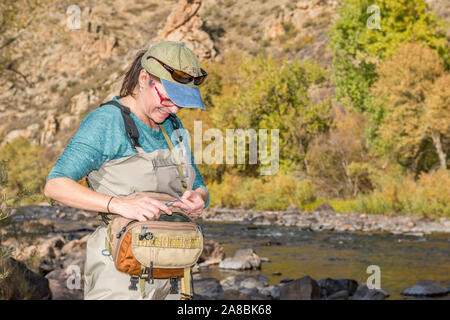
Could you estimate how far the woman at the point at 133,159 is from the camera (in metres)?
1.95

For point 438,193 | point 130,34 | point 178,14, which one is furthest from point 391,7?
point 130,34

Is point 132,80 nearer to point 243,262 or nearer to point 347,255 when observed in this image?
point 243,262

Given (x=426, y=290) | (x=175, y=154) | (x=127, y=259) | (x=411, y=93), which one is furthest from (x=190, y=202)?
(x=411, y=93)

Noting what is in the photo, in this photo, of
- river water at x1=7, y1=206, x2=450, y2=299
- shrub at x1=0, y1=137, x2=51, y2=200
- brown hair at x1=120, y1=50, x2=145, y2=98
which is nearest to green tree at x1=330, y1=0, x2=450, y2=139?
river water at x1=7, y1=206, x2=450, y2=299

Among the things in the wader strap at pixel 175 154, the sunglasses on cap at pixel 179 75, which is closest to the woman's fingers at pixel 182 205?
the wader strap at pixel 175 154

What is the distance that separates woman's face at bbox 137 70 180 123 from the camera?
A: 2129mm

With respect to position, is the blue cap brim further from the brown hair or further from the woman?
the brown hair

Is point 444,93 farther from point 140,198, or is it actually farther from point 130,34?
point 130,34

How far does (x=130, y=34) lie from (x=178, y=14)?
28.3 metres

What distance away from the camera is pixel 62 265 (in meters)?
13.1

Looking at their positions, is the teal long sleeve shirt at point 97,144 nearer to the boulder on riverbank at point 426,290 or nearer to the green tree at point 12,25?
the boulder on riverbank at point 426,290

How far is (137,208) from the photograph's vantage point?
1940 millimetres

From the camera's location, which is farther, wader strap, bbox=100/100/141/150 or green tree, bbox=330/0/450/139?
green tree, bbox=330/0/450/139

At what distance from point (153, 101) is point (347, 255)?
1280cm
